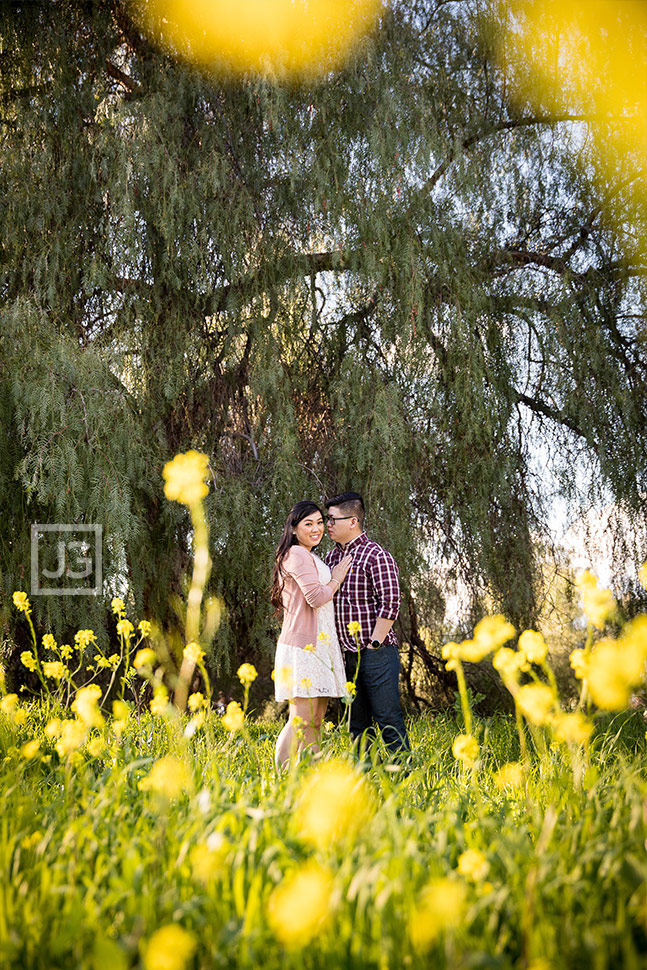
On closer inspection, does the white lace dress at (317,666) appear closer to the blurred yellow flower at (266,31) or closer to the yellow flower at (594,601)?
the yellow flower at (594,601)

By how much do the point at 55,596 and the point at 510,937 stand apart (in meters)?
2.76

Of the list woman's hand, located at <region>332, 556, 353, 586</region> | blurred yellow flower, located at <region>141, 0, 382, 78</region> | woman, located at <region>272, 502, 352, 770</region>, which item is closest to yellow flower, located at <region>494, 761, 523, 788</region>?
woman, located at <region>272, 502, 352, 770</region>

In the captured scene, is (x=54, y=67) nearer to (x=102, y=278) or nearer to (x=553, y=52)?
(x=102, y=278)

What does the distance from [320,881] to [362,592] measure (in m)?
2.13

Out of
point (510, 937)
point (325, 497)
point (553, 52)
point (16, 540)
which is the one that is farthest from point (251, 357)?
point (510, 937)

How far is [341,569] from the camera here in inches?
114

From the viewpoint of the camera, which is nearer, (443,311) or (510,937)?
(510,937)

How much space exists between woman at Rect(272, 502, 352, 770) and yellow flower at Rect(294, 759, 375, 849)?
2.12 ft

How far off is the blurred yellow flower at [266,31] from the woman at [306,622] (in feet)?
8.12

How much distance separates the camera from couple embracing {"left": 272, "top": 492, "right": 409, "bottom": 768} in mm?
2668

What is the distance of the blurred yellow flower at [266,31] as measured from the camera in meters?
3.87

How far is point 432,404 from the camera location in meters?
4.04

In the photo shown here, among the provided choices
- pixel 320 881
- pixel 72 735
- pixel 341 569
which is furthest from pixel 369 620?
pixel 320 881

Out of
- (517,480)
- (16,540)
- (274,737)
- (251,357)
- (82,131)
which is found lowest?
(274,737)
